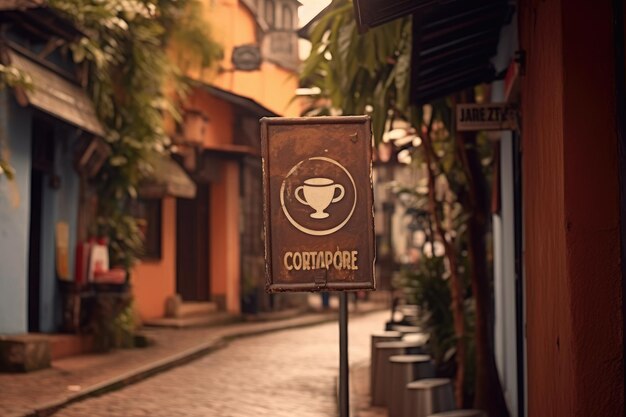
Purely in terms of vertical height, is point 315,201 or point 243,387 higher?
point 315,201

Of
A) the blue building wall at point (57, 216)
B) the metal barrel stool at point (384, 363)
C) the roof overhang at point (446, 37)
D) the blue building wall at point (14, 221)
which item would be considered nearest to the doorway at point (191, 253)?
the blue building wall at point (57, 216)

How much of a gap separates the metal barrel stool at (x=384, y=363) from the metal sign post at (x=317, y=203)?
5783mm

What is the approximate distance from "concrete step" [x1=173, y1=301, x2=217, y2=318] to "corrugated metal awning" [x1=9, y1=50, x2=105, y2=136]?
6987 mm

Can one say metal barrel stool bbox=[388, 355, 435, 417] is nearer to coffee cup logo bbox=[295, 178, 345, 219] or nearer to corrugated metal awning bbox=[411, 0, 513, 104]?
corrugated metal awning bbox=[411, 0, 513, 104]

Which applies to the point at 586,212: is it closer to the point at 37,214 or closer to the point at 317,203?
the point at 317,203

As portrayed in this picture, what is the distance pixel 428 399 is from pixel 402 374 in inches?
52.7

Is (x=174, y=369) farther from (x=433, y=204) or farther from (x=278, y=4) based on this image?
(x=278, y=4)

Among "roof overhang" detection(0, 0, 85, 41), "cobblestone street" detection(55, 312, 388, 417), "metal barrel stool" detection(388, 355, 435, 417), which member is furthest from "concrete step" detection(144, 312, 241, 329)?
"metal barrel stool" detection(388, 355, 435, 417)

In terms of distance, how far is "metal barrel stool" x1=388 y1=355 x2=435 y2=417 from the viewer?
9539 millimetres

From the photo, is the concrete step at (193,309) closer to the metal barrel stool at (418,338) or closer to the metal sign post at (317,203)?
the metal barrel stool at (418,338)

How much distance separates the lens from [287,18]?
30.0 meters

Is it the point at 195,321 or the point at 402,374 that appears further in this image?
the point at 195,321

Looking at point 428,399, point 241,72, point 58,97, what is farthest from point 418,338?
point 241,72

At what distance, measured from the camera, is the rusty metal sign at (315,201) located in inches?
193
